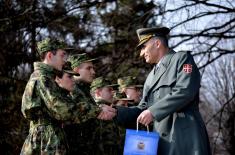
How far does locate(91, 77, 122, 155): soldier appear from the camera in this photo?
20.1 feet

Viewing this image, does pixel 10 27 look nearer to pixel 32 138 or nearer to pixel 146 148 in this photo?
pixel 32 138

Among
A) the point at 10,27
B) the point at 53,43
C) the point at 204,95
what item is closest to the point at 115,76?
the point at 10,27

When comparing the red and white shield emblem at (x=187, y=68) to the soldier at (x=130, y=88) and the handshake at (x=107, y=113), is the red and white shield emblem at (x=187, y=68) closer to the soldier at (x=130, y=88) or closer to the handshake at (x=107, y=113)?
the handshake at (x=107, y=113)

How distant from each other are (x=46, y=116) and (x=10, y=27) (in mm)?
5881

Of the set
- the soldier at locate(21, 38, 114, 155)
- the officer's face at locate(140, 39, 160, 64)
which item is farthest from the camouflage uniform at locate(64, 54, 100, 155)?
the officer's face at locate(140, 39, 160, 64)

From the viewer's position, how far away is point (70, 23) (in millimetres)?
11281

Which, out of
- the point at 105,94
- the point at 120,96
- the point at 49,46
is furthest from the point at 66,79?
the point at 120,96

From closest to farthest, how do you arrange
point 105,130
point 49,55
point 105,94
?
1. point 49,55
2. point 105,130
3. point 105,94

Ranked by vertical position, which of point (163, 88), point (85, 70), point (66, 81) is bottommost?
point (163, 88)

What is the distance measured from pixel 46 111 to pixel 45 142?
0.30 metres

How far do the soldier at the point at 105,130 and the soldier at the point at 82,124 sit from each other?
0.10m

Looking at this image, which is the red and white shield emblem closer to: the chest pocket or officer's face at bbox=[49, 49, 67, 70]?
the chest pocket

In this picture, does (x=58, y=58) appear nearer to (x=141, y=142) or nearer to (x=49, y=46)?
(x=49, y=46)

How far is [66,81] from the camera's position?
5090 mm
